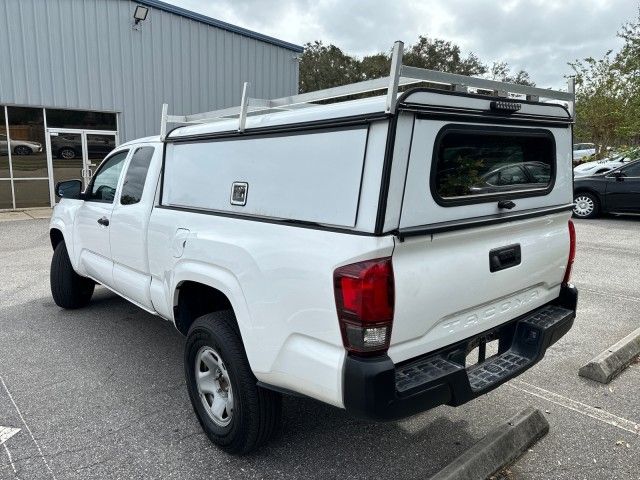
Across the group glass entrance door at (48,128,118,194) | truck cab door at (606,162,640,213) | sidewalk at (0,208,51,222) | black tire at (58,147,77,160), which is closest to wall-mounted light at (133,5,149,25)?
glass entrance door at (48,128,118,194)

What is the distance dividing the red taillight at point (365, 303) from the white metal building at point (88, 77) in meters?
14.6

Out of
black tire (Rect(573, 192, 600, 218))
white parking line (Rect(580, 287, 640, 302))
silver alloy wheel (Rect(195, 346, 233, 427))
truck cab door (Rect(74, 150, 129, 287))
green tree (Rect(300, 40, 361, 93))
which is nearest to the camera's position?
silver alloy wheel (Rect(195, 346, 233, 427))

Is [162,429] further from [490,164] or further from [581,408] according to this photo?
[581,408]

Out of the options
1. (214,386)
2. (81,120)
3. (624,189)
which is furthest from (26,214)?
(624,189)

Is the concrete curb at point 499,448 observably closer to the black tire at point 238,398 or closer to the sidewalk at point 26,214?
the black tire at point 238,398

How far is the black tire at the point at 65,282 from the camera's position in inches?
208

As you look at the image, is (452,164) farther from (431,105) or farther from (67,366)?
(67,366)

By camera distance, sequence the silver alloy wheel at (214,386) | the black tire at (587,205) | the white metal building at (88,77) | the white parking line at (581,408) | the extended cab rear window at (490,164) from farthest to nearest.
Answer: the white metal building at (88,77) → the black tire at (587,205) → the white parking line at (581,408) → the silver alloy wheel at (214,386) → the extended cab rear window at (490,164)

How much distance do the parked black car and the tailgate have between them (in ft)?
31.6

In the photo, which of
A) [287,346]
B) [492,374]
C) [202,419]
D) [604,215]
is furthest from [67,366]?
[604,215]

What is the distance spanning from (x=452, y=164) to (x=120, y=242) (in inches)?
110

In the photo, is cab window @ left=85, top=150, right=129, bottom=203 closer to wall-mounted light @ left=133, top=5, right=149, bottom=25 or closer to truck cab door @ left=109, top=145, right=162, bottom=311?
truck cab door @ left=109, top=145, right=162, bottom=311

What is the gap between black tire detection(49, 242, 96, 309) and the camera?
17.3 feet

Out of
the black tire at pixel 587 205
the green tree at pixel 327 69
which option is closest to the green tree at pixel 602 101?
the black tire at pixel 587 205
